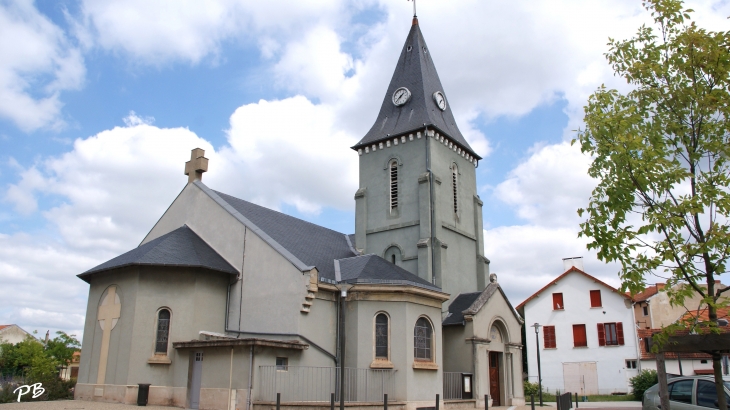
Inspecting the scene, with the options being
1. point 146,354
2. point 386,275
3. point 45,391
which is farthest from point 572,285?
point 45,391

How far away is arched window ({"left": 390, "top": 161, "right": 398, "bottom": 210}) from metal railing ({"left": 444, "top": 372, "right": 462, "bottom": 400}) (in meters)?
8.81

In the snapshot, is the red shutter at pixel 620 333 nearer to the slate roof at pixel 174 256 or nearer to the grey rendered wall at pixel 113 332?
the slate roof at pixel 174 256

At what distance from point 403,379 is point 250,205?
10.8 m

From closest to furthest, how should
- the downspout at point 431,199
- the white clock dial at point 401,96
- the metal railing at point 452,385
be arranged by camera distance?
the metal railing at point 452,385 < the downspout at point 431,199 < the white clock dial at point 401,96

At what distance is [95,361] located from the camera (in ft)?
69.6

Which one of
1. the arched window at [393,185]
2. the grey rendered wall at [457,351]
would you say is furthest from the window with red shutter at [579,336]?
the arched window at [393,185]

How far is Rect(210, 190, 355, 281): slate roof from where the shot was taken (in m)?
23.4

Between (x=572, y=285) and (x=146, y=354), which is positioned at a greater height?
(x=572, y=285)

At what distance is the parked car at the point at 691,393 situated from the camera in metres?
11.9

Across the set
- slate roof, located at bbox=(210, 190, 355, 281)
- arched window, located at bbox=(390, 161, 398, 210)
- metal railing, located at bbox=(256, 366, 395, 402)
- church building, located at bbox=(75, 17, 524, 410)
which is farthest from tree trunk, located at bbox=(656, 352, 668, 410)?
arched window, located at bbox=(390, 161, 398, 210)

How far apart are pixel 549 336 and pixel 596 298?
13.8 feet

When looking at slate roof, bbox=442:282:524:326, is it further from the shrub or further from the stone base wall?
the stone base wall

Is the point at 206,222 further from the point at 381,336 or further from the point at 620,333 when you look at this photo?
the point at 620,333

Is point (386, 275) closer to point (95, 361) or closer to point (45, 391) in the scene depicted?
point (95, 361)
